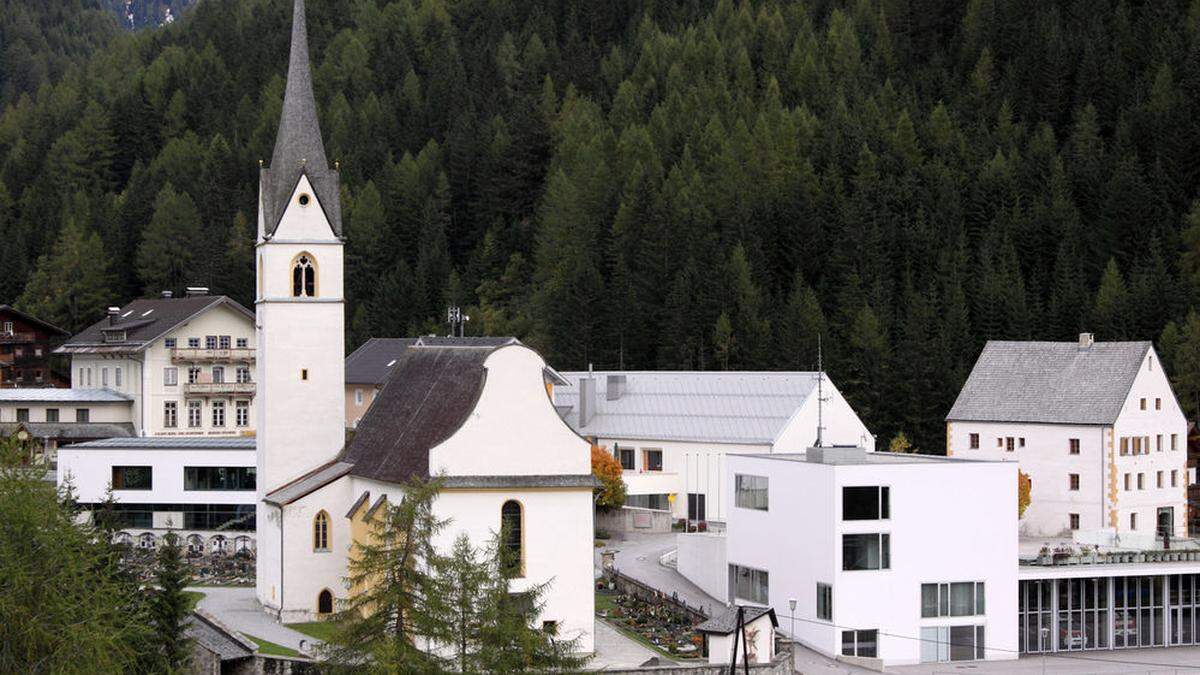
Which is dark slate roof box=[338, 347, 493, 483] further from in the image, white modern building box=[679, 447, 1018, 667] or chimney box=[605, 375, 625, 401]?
chimney box=[605, 375, 625, 401]

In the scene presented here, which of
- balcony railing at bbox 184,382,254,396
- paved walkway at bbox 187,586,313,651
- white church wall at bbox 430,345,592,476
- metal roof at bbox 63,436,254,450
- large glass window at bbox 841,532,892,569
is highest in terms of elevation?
balcony railing at bbox 184,382,254,396

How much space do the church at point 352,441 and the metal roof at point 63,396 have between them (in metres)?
39.8

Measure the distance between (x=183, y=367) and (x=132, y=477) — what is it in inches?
1194

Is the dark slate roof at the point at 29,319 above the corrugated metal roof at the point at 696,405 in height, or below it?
above

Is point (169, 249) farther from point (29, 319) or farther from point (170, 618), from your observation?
point (170, 618)

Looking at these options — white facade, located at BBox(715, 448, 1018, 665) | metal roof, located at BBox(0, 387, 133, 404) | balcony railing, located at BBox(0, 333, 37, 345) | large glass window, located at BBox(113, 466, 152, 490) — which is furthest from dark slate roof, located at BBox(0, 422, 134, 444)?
white facade, located at BBox(715, 448, 1018, 665)

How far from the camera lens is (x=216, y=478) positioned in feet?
254

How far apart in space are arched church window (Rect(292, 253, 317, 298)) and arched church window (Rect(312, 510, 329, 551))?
24.3 feet

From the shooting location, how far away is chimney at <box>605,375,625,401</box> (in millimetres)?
91000

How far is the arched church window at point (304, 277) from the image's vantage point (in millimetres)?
64875

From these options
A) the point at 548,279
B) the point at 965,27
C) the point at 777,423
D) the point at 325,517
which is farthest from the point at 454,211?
the point at 325,517

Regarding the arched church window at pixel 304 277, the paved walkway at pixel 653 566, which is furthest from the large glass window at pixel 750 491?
the arched church window at pixel 304 277

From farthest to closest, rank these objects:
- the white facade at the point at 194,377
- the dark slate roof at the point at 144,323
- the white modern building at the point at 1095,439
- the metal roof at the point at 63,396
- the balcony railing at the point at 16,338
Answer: the balcony railing at the point at 16,338 < the dark slate roof at the point at 144,323 < the white facade at the point at 194,377 < the metal roof at the point at 63,396 < the white modern building at the point at 1095,439

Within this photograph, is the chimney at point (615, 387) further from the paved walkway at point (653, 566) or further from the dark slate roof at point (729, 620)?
the dark slate roof at point (729, 620)
